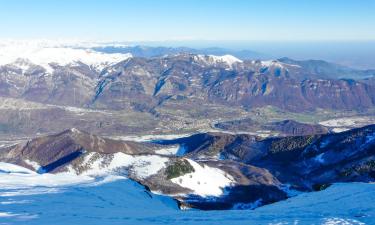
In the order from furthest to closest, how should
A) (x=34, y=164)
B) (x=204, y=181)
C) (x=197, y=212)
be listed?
(x=34, y=164) → (x=204, y=181) → (x=197, y=212)

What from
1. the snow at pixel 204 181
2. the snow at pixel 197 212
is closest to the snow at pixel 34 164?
the snow at pixel 204 181

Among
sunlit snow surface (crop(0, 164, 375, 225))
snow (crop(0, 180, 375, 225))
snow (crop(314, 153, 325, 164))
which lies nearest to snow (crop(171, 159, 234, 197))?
sunlit snow surface (crop(0, 164, 375, 225))

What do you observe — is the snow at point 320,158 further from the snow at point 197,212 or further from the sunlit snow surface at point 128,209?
the snow at point 197,212

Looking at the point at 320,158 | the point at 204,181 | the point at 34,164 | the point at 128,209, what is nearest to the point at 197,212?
the point at 128,209

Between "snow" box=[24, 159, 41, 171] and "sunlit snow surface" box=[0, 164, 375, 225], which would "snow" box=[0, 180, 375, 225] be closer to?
"sunlit snow surface" box=[0, 164, 375, 225]

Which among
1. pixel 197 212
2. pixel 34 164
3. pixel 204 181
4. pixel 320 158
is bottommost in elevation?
pixel 34 164

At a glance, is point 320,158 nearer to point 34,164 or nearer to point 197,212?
point 34,164
